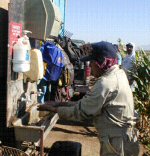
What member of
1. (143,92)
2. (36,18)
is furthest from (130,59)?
(36,18)

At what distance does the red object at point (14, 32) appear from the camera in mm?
4594

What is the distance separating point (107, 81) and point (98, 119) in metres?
0.41

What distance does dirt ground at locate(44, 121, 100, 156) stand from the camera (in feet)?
22.6

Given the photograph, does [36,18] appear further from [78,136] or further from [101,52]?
[78,136]

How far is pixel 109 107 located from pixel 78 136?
4.20 m

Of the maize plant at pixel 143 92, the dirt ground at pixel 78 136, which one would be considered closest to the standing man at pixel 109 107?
the dirt ground at pixel 78 136

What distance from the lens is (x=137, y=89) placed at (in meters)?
8.09

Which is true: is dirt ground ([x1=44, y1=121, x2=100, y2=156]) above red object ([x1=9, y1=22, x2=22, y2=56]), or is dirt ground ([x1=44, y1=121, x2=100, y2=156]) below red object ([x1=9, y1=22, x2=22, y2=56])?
below

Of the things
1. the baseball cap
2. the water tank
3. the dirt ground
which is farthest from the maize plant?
the baseball cap

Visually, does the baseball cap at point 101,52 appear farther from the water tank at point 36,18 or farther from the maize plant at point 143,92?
the maize plant at point 143,92

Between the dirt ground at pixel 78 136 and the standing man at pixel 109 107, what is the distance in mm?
2926

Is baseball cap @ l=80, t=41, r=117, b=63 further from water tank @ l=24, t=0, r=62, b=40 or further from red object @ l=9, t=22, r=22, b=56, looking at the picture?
water tank @ l=24, t=0, r=62, b=40

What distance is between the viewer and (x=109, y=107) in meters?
3.64

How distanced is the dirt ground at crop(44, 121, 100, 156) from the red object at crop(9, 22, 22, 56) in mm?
2654
